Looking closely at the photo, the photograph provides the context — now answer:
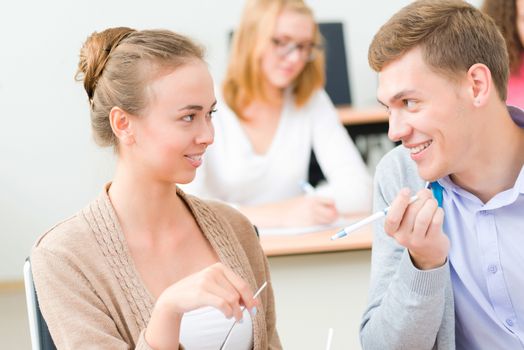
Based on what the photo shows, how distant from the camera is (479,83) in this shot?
1.53 meters

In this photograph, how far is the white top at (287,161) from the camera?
2973 mm

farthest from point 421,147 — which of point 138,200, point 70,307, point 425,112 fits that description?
point 70,307

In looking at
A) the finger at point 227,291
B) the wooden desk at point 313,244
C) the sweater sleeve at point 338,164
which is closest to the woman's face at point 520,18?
the sweater sleeve at point 338,164

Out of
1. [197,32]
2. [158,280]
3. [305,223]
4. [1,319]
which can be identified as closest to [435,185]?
[158,280]

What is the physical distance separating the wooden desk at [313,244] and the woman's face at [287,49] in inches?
32.2

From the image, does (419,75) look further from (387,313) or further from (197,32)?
(197,32)

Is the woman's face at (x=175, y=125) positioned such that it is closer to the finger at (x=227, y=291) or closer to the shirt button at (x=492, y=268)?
the finger at (x=227, y=291)

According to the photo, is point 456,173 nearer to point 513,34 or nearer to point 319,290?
point 319,290

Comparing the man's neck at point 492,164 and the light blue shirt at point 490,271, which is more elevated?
the man's neck at point 492,164

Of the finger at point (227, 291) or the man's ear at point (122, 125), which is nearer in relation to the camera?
the finger at point (227, 291)

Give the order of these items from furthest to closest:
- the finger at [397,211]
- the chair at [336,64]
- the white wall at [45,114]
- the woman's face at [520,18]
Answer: the white wall at [45,114]
the chair at [336,64]
the woman's face at [520,18]
the finger at [397,211]

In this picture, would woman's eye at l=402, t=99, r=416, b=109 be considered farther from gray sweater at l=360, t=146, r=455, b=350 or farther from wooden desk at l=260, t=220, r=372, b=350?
wooden desk at l=260, t=220, r=372, b=350

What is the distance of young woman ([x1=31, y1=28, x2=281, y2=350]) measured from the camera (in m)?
1.41

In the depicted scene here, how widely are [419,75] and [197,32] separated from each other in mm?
3526
